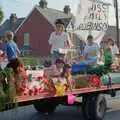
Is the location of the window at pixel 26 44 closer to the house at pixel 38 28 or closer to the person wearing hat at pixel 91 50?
the house at pixel 38 28

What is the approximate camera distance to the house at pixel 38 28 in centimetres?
5584

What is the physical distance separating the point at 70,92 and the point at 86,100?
1364mm

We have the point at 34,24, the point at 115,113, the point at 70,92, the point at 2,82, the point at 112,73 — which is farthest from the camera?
the point at 34,24

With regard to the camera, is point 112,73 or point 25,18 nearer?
point 112,73

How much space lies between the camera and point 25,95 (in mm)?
8648

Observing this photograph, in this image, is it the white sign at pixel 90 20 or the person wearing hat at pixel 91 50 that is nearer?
the person wearing hat at pixel 91 50

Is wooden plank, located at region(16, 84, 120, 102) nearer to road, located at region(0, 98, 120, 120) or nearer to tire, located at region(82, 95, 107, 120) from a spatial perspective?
tire, located at region(82, 95, 107, 120)

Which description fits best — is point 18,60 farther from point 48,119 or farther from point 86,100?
point 48,119

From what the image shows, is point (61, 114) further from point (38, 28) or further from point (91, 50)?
point (38, 28)

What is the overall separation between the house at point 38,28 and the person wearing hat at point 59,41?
144 ft

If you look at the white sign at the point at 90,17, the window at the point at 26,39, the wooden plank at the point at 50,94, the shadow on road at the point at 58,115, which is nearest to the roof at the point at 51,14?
the window at the point at 26,39

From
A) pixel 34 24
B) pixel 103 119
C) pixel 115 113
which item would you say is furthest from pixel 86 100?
pixel 34 24

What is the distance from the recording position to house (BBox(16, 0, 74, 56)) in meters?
55.8

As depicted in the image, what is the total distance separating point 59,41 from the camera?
10.8m
